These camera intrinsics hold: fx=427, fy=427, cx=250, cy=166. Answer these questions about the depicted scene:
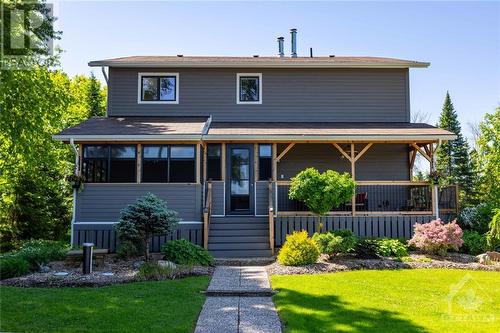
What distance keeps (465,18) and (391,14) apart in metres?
2.50

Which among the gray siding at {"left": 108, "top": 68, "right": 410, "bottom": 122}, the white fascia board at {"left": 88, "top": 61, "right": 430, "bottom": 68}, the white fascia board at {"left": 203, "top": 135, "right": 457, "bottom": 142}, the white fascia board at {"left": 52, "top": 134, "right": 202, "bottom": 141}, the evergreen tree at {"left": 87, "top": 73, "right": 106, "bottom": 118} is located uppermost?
the evergreen tree at {"left": 87, "top": 73, "right": 106, "bottom": 118}

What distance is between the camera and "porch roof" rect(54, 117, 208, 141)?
13461mm

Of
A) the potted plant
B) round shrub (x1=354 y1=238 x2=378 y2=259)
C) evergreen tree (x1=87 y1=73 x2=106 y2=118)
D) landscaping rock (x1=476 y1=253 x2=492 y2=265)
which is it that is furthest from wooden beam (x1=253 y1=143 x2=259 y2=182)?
evergreen tree (x1=87 y1=73 x2=106 y2=118)

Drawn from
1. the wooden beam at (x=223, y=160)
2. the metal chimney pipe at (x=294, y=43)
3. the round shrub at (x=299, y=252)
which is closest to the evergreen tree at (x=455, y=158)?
the metal chimney pipe at (x=294, y=43)

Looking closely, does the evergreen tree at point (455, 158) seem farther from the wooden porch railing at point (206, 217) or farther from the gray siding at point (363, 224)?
the wooden porch railing at point (206, 217)

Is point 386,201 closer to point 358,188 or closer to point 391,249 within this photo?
point 358,188

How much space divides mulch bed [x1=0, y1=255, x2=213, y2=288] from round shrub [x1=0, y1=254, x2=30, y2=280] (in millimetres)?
235

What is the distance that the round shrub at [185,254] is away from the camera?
1105 cm

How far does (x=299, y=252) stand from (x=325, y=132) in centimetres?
514

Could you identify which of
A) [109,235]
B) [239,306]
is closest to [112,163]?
[109,235]

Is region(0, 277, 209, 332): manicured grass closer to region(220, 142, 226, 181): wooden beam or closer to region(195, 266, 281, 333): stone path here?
region(195, 266, 281, 333): stone path

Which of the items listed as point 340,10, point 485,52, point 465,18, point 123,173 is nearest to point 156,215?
point 123,173

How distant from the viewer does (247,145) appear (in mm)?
15141

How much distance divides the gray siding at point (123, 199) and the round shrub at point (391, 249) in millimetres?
5636
